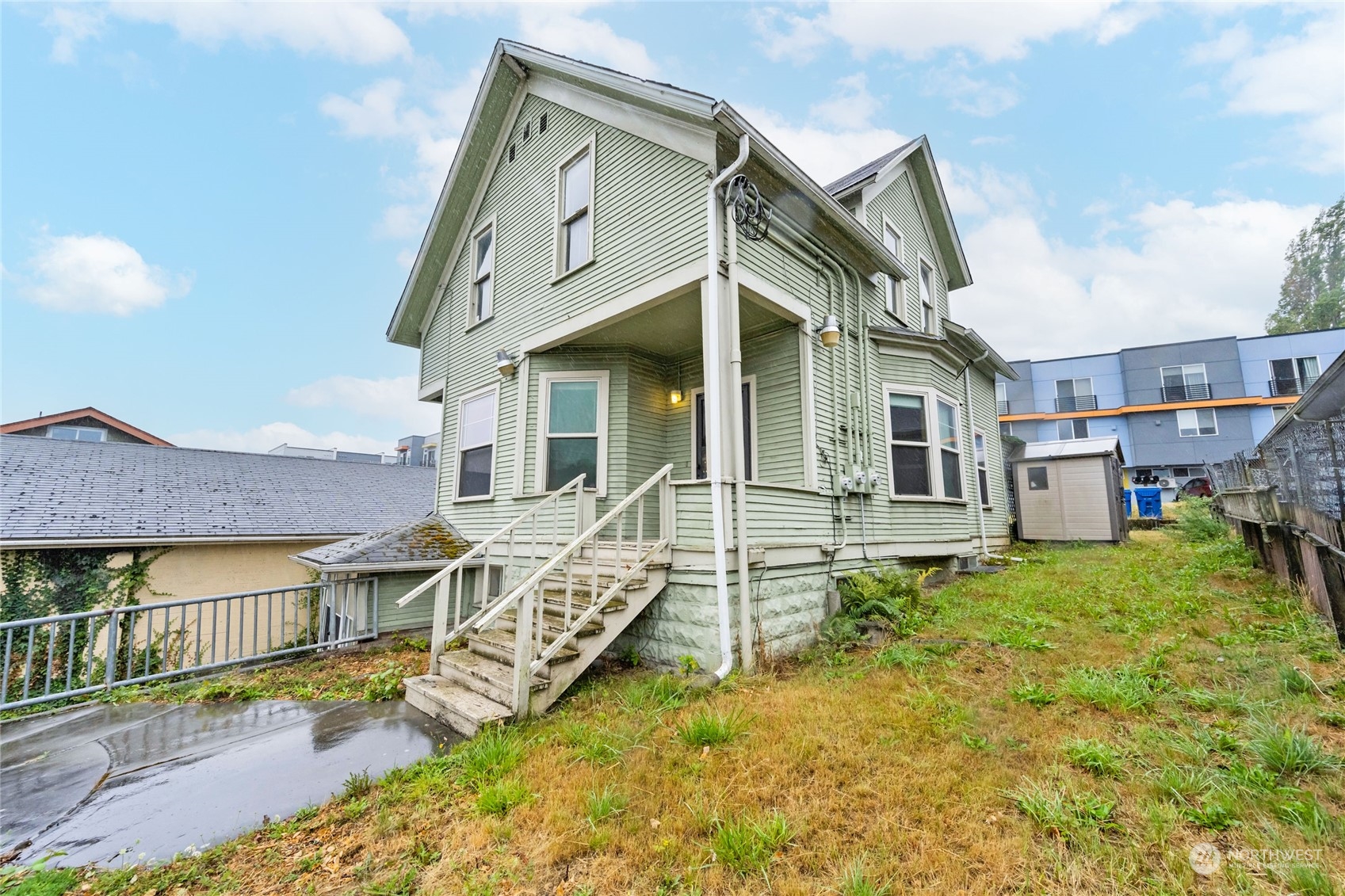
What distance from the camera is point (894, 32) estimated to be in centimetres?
1108

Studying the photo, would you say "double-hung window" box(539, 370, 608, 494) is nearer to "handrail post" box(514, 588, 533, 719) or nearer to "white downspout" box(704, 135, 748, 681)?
"white downspout" box(704, 135, 748, 681)

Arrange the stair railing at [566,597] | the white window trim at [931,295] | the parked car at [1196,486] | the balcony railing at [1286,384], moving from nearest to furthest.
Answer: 1. the stair railing at [566,597]
2. the white window trim at [931,295]
3. the parked car at [1196,486]
4. the balcony railing at [1286,384]

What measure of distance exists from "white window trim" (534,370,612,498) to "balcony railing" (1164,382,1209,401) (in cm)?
3241

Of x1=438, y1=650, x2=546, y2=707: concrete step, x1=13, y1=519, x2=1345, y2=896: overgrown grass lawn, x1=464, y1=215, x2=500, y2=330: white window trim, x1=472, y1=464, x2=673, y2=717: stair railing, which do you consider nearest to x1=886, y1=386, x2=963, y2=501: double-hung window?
x1=13, y1=519, x2=1345, y2=896: overgrown grass lawn

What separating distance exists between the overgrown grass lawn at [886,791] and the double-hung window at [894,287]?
6294mm

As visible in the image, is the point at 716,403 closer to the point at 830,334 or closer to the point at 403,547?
the point at 830,334

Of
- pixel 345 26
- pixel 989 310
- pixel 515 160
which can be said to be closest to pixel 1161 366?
pixel 989 310

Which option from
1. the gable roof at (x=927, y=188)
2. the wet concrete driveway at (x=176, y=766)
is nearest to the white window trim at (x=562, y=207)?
the gable roof at (x=927, y=188)

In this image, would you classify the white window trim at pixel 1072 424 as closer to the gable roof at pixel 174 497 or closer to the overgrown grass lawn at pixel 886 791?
the overgrown grass lawn at pixel 886 791

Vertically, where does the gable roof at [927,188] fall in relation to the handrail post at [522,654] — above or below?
above

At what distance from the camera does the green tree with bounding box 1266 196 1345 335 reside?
96.8 ft

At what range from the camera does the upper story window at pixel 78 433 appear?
1881 cm

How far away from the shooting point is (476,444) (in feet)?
28.7

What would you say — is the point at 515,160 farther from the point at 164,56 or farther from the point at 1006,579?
the point at 164,56
